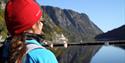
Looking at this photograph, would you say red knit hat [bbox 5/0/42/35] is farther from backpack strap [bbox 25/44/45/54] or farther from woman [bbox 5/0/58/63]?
backpack strap [bbox 25/44/45/54]

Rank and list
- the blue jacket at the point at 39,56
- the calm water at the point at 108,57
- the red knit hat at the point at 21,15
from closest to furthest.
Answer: the blue jacket at the point at 39,56 < the red knit hat at the point at 21,15 < the calm water at the point at 108,57

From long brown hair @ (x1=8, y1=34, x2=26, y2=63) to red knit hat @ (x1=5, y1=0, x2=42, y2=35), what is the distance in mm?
61

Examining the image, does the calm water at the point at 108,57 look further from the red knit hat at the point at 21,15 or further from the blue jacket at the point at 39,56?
the blue jacket at the point at 39,56

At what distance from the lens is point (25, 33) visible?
2701 mm

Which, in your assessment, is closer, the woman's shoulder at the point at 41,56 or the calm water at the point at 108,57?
the woman's shoulder at the point at 41,56

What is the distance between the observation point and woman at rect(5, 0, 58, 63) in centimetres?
258

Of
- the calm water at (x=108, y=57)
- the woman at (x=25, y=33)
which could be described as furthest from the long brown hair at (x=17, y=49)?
the calm water at (x=108, y=57)

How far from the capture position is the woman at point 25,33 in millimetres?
2580

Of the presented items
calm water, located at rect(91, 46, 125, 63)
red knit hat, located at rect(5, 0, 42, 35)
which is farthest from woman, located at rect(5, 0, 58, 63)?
calm water, located at rect(91, 46, 125, 63)

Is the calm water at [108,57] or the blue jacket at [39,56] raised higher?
the blue jacket at [39,56]

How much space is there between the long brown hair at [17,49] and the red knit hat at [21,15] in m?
0.06

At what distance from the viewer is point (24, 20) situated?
2664mm

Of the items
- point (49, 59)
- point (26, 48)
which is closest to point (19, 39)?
point (26, 48)

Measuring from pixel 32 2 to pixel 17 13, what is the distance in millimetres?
134
